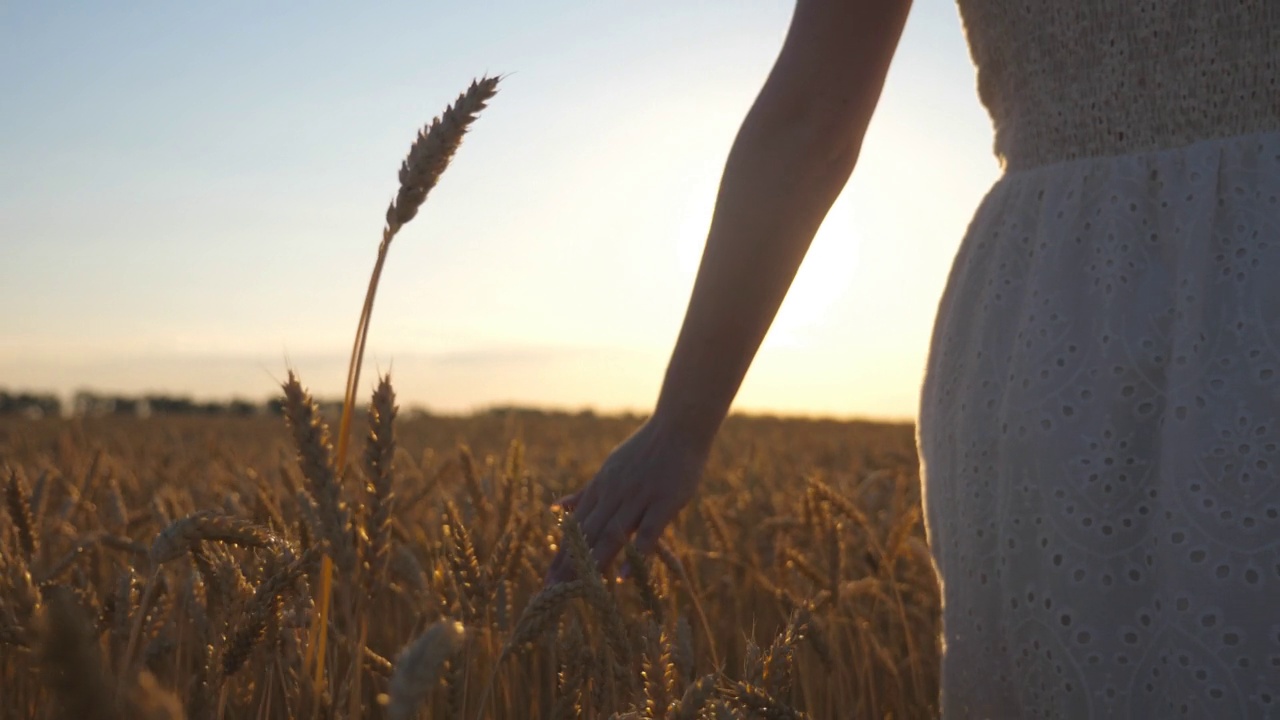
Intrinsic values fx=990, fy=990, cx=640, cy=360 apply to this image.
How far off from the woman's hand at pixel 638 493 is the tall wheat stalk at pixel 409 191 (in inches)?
15.9

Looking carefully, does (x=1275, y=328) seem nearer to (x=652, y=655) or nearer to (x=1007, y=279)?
(x=1007, y=279)

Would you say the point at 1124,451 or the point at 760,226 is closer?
the point at 1124,451

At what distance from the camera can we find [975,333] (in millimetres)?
1259

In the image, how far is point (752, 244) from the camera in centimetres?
133

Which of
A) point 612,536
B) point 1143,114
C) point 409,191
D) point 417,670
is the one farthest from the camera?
point 612,536

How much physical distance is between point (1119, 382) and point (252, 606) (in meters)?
0.96

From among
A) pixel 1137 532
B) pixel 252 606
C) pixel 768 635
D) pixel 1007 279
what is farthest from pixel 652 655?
pixel 768 635

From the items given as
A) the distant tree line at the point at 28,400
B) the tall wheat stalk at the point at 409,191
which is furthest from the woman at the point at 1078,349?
A: the distant tree line at the point at 28,400

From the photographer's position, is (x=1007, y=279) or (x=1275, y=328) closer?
(x=1275, y=328)

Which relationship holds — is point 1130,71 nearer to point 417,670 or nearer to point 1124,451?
point 1124,451

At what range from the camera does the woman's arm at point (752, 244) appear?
1.33m

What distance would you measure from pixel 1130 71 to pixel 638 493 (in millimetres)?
794

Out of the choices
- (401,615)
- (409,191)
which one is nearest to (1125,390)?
(409,191)

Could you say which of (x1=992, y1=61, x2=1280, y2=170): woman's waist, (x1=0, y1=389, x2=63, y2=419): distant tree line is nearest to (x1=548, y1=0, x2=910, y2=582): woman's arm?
(x1=992, y1=61, x2=1280, y2=170): woman's waist
